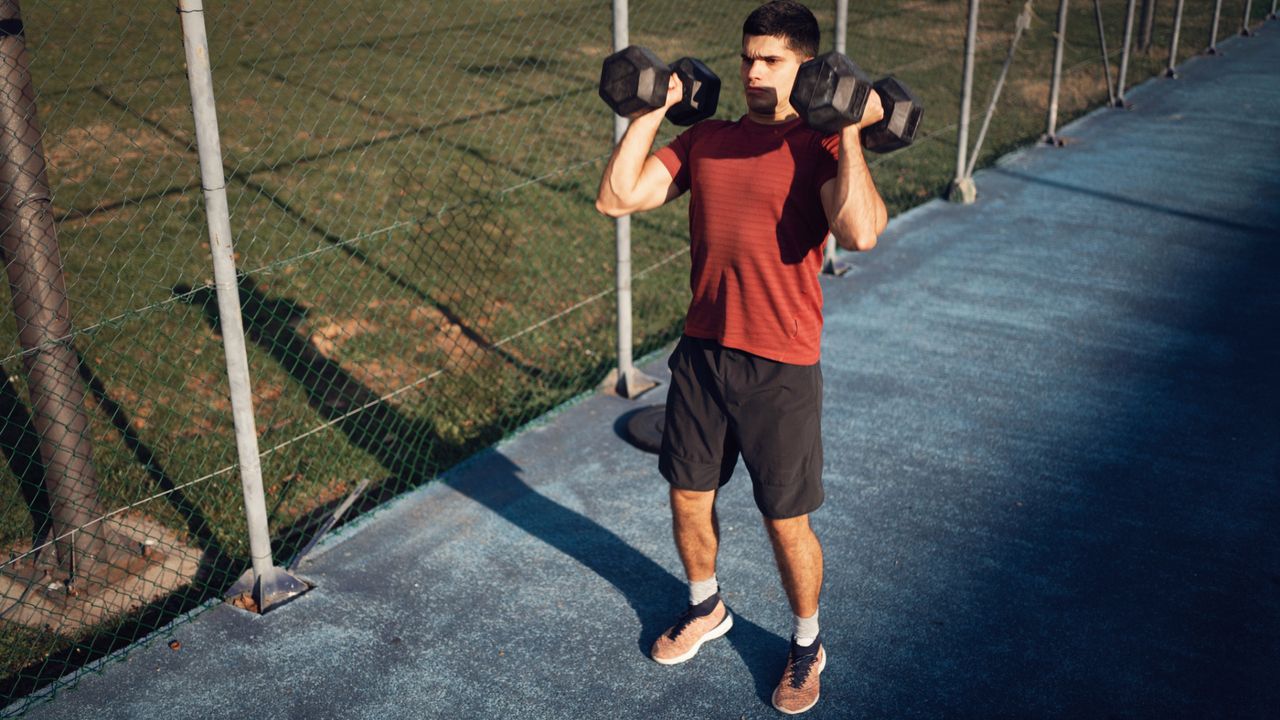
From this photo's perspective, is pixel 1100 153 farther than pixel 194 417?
Yes

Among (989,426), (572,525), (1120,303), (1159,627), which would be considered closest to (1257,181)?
(1120,303)

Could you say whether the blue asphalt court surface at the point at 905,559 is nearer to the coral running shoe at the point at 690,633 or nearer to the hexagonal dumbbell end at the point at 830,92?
the coral running shoe at the point at 690,633

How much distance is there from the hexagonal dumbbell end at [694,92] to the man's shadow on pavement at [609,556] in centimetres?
173

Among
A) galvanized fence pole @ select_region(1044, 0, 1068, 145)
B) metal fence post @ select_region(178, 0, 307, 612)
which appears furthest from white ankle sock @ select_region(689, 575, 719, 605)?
galvanized fence pole @ select_region(1044, 0, 1068, 145)

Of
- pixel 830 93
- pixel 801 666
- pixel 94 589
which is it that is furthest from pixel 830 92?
pixel 94 589

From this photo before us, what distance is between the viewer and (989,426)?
545 centimetres

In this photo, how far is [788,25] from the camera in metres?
3.17

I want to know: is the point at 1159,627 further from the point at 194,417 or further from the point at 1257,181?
the point at 1257,181

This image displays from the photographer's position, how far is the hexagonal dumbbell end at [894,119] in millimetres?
2996

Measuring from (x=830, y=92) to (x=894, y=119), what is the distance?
277 mm

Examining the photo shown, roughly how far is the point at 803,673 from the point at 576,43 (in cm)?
1150

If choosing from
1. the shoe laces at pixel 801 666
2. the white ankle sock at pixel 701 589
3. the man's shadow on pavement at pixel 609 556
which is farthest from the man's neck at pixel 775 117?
the man's shadow on pavement at pixel 609 556

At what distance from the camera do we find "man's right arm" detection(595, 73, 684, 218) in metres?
3.35

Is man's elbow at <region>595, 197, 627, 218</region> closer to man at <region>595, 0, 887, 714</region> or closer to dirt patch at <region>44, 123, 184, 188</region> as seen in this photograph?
man at <region>595, 0, 887, 714</region>
